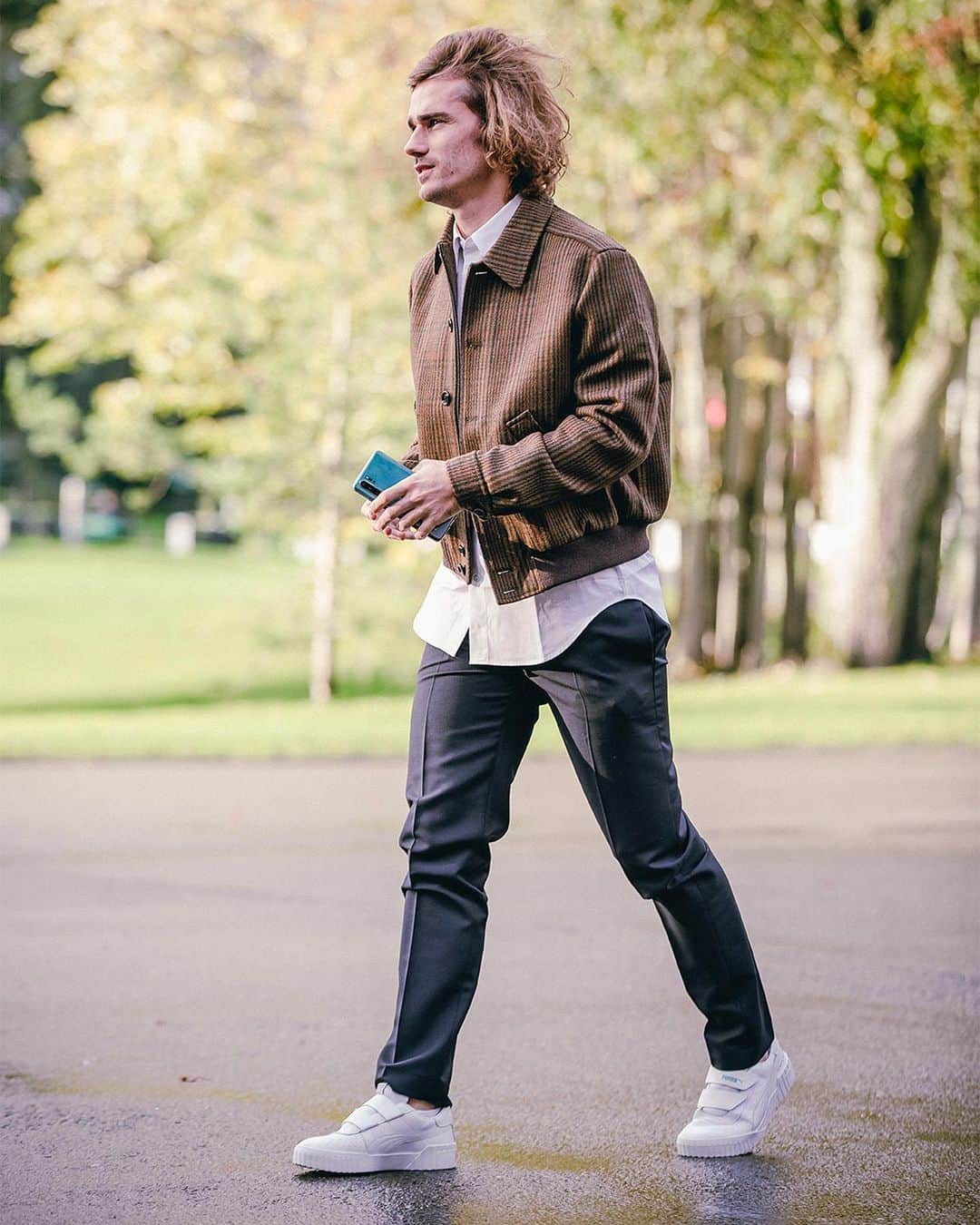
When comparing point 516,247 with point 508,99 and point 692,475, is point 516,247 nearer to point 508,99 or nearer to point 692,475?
point 508,99

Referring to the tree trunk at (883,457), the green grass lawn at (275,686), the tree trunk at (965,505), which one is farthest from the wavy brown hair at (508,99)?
the tree trunk at (965,505)

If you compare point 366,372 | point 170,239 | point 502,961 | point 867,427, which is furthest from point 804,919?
point 170,239

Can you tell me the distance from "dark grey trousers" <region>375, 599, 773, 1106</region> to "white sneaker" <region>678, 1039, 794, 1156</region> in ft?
0.55

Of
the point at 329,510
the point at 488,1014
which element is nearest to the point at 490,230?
the point at 488,1014

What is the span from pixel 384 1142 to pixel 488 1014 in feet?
4.85

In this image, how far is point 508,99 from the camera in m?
4.03

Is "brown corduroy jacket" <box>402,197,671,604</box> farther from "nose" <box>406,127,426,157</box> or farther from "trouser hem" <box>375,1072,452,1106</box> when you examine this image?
"trouser hem" <box>375,1072,452,1106</box>

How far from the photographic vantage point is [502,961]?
6227mm

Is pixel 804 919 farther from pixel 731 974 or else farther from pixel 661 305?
pixel 661 305

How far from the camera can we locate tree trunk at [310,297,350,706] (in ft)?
59.1

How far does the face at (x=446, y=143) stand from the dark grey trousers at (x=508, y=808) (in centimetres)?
85

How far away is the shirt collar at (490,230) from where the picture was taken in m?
4.08

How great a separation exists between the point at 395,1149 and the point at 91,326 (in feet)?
62.6

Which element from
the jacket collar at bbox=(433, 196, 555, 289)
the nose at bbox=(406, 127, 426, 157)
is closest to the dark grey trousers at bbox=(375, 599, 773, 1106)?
the jacket collar at bbox=(433, 196, 555, 289)
